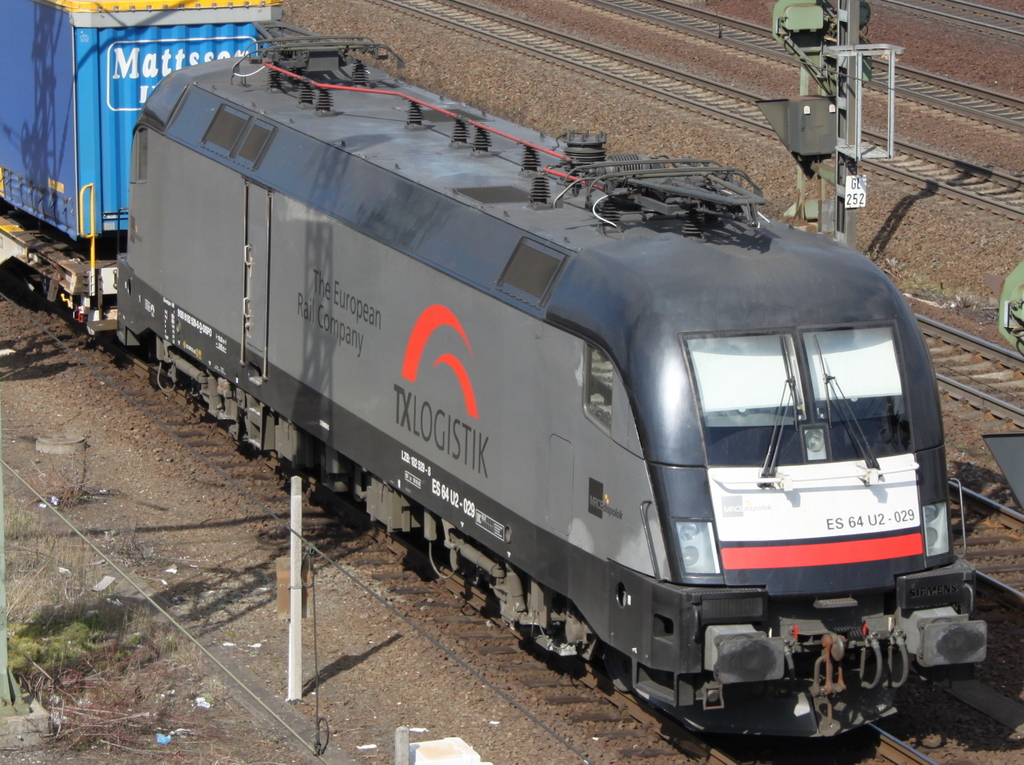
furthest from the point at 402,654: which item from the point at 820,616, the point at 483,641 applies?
the point at 820,616

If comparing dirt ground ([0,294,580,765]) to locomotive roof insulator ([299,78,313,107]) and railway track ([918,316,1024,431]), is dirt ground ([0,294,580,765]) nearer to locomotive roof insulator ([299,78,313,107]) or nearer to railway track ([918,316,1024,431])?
locomotive roof insulator ([299,78,313,107])

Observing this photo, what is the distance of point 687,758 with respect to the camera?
9477 millimetres

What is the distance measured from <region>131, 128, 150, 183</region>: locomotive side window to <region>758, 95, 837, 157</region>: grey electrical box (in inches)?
291

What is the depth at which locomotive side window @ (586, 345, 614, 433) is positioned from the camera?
896 cm

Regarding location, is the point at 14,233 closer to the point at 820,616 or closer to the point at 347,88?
the point at 347,88

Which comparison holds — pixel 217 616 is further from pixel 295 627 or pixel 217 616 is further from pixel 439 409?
pixel 439 409

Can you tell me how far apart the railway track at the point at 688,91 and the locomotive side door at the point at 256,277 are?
484 inches

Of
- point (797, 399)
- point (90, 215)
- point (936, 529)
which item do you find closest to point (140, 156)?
point (90, 215)

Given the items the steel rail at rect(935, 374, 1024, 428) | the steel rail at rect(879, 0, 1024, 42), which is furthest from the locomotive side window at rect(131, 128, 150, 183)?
the steel rail at rect(879, 0, 1024, 42)

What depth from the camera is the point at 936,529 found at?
903 cm

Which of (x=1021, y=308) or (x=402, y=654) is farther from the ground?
(x=1021, y=308)

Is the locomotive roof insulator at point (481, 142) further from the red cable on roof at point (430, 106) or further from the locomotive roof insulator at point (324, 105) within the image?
the locomotive roof insulator at point (324, 105)

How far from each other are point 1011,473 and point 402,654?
4519mm

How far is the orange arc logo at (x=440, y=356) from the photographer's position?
1039 cm
